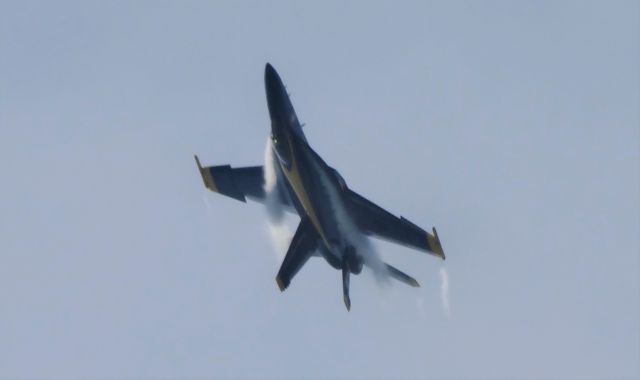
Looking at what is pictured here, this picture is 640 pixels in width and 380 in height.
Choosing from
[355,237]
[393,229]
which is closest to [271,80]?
[355,237]

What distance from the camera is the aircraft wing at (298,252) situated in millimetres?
96688

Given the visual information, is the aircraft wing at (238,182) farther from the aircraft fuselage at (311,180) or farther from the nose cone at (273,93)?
the nose cone at (273,93)

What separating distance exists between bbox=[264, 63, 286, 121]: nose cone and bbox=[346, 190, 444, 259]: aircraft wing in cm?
858

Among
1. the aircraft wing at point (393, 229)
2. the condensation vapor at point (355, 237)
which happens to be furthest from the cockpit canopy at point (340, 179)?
the aircraft wing at point (393, 229)

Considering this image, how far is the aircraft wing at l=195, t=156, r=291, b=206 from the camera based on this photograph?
101562mm

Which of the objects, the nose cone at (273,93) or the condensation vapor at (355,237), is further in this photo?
the nose cone at (273,93)

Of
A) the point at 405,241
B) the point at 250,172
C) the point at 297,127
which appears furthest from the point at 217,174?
the point at 405,241

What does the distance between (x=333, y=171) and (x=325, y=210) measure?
9.15ft

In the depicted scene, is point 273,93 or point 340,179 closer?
point 340,179

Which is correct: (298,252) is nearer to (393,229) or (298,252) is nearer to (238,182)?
(393,229)

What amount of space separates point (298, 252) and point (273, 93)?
39.7ft

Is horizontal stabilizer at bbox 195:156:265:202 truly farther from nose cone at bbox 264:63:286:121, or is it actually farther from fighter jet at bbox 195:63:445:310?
nose cone at bbox 264:63:286:121

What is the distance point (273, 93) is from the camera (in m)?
94.0

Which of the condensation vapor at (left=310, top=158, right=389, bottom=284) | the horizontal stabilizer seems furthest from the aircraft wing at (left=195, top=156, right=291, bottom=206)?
the condensation vapor at (left=310, top=158, right=389, bottom=284)
